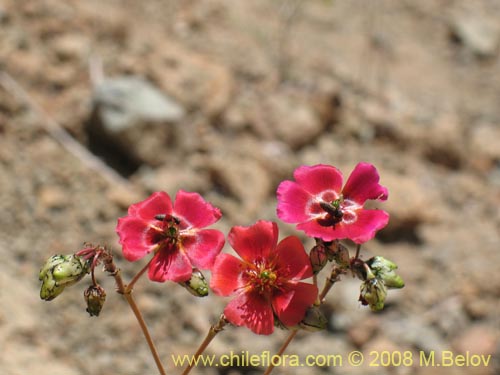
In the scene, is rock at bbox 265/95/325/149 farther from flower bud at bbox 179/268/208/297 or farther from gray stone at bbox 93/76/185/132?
flower bud at bbox 179/268/208/297

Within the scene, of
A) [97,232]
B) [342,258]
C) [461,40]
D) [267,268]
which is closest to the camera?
[342,258]

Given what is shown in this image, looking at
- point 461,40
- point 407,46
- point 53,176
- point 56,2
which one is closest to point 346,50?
point 407,46

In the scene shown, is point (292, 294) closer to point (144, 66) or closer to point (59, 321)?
point (59, 321)

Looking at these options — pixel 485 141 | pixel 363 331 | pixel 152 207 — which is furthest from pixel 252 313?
pixel 485 141

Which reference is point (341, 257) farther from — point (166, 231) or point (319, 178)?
point (166, 231)

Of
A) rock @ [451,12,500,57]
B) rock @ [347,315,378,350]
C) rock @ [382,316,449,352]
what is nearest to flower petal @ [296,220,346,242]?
rock @ [347,315,378,350]

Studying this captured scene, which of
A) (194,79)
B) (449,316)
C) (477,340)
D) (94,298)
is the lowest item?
(94,298)
